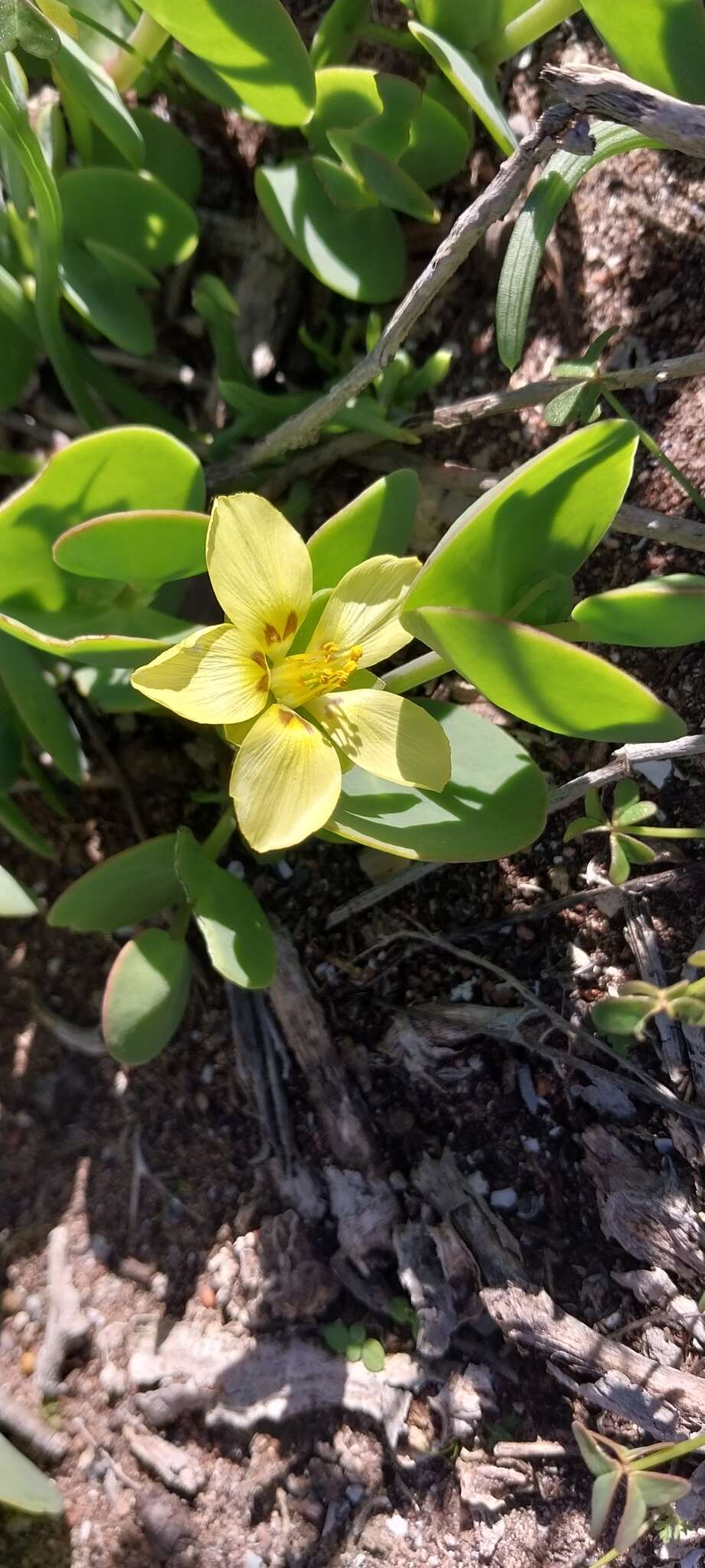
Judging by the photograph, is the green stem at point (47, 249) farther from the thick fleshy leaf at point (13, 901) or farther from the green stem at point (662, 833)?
the green stem at point (662, 833)

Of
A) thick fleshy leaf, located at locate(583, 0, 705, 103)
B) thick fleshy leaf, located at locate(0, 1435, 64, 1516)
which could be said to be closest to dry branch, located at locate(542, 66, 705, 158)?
thick fleshy leaf, located at locate(583, 0, 705, 103)

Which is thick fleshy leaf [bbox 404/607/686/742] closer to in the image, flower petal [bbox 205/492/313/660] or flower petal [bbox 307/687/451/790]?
flower petal [bbox 307/687/451/790]

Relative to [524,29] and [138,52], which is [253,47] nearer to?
[138,52]

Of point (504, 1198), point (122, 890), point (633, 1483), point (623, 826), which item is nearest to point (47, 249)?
point (122, 890)

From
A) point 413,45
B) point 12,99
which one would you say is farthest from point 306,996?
point 413,45

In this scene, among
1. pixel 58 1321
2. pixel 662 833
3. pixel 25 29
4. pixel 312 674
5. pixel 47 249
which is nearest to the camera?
pixel 25 29

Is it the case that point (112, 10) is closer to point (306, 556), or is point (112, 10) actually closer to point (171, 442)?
point (171, 442)

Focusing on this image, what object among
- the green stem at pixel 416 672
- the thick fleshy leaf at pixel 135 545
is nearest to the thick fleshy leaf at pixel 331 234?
the thick fleshy leaf at pixel 135 545
